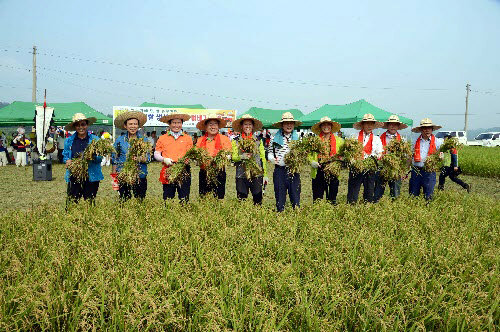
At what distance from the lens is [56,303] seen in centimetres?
222

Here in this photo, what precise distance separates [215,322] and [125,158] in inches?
155

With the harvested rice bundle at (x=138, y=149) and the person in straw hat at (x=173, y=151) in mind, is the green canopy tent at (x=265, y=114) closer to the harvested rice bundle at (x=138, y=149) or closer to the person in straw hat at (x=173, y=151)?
the person in straw hat at (x=173, y=151)

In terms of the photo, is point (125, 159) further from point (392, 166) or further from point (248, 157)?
point (392, 166)

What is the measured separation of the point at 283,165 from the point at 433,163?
8.97 feet

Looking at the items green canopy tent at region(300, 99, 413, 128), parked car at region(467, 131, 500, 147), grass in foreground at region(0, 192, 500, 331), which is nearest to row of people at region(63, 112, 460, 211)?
grass in foreground at region(0, 192, 500, 331)

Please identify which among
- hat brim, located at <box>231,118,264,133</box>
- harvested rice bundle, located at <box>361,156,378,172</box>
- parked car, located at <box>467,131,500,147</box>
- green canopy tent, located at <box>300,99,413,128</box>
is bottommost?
harvested rice bundle, located at <box>361,156,378,172</box>

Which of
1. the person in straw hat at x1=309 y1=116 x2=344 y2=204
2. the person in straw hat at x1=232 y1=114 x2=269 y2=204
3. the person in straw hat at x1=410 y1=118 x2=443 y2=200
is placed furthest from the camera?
the person in straw hat at x1=410 y1=118 x2=443 y2=200

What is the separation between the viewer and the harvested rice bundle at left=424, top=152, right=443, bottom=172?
6.15 metres

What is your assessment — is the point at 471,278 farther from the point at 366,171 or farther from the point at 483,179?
the point at 483,179

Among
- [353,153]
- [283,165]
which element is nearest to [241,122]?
[283,165]

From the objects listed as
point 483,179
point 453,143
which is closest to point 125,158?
point 453,143

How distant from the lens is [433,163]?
6156 millimetres

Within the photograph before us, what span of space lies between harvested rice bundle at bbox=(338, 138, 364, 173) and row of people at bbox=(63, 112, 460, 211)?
24cm

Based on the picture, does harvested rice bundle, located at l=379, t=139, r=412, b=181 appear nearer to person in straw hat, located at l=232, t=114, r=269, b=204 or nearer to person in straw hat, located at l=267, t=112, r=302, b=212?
person in straw hat, located at l=267, t=112, r=302, b=212
